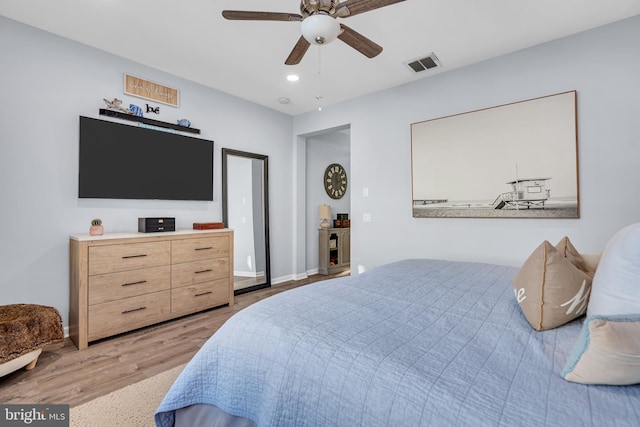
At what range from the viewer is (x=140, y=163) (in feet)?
10.1

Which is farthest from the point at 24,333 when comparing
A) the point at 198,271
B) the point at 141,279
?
the point at 198,271

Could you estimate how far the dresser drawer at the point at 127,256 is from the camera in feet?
8.15

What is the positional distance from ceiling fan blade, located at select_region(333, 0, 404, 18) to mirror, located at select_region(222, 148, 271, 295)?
261 cm

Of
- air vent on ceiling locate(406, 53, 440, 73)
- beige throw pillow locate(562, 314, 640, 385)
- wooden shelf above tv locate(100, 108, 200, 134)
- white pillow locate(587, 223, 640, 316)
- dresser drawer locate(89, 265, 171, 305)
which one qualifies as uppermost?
air vent on ceiling locate(406, 53, 440, 73)

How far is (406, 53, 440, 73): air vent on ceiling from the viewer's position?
299cm

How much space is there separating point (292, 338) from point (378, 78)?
10.7ft

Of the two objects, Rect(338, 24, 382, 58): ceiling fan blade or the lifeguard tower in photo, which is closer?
Rect(338, 24, 382, 58): ceiling fan blade

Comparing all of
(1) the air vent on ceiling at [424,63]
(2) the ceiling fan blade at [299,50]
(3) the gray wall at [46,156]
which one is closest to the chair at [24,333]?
(3) the gray wall at [46,156]

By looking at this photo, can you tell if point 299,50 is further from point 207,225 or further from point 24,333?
point 24,333

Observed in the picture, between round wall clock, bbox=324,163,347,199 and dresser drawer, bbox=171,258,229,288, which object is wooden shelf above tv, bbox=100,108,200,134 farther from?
round wall clock, bbox=324,163,347,199

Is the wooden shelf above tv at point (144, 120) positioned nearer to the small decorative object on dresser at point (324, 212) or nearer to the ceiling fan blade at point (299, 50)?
the ceiling fan blade at point (299, 50)

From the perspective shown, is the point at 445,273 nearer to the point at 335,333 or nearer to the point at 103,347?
the point at 335,333

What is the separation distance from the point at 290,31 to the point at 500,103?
7.05 feet

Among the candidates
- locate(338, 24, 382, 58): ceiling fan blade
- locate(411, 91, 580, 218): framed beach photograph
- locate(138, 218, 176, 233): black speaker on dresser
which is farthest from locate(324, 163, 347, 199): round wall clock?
locate(338, 24, 382, 58): ceiling fan blade
